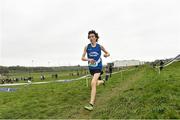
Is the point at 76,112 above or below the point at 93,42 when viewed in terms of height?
below

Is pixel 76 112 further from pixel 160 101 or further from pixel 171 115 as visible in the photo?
pixel 171 115

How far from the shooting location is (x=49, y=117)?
1231 cm

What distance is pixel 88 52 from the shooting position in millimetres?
12320

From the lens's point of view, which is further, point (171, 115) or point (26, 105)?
point (26, 105)

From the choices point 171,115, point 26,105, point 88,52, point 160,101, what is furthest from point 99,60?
point 26,105

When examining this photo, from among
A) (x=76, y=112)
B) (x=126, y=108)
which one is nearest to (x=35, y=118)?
(x=76, y=112)

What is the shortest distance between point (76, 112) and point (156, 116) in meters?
3.37

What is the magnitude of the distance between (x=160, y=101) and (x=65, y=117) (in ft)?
10.4

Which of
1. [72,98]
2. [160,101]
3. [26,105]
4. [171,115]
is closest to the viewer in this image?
[171,115]

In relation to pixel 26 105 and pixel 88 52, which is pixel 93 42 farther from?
pixel 26 105

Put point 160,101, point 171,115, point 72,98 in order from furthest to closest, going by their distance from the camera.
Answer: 1. point 72,98
2. point 160,101
3. point 171,115

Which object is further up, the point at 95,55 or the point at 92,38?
the point at 92,38

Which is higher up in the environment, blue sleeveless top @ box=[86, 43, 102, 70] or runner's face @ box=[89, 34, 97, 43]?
runner's face @ box=[89, 34, 97, 43]

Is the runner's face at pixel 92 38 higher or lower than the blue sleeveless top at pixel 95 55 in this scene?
higher
